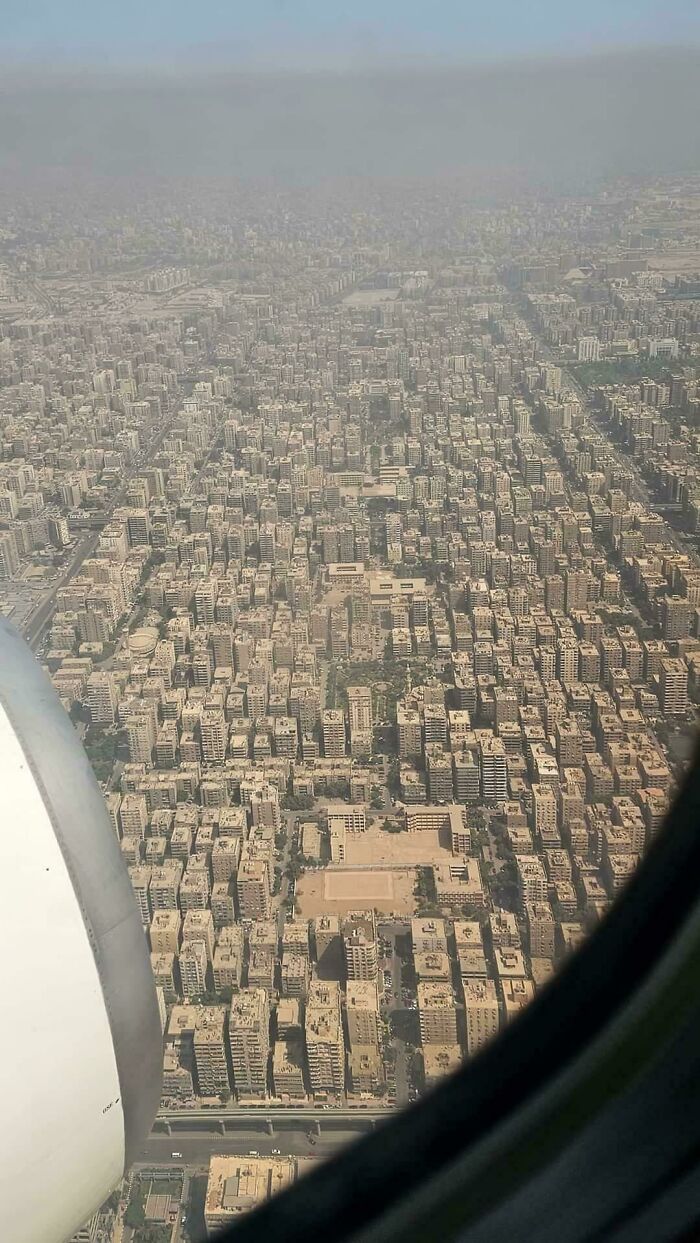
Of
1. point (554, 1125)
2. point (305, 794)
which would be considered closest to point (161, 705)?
point (305, 794)

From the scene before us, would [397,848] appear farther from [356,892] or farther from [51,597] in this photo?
[51,597]

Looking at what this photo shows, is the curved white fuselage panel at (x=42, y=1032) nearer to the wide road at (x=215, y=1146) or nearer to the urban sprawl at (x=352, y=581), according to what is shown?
the urban sprawl at (x=352, y=581)

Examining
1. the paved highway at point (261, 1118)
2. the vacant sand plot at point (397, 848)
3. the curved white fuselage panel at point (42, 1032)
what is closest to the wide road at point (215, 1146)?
the paved highway at point (261, 1118)

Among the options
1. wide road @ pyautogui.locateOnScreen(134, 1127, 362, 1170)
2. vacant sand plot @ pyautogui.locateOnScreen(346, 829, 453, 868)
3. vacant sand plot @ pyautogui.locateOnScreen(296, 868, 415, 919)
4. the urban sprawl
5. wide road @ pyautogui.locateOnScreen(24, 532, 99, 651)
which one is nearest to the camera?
wide road @ pyautogui.locateOnScreen(134, 1127, 362, 1170)

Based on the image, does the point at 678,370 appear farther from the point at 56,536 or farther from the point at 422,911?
the point at 422,911

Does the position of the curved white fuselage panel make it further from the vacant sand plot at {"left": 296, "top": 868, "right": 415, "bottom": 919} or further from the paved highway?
the vacant sand plot at {"left": 296, "top": 868, "right": 415, "bottom": 919}

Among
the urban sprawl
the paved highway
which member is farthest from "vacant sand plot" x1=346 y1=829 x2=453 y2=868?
the paved highway
